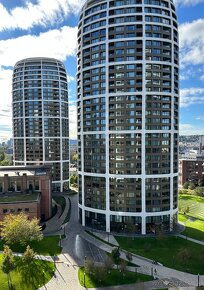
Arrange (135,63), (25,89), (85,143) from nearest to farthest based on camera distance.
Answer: (135,63), (85,143), (25,89)

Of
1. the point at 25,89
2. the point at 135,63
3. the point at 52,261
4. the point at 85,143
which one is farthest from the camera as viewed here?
the point at 25,89

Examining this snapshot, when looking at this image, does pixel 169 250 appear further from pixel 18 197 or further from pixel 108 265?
pixel 18 197

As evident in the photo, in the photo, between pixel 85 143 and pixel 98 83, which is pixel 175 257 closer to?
pixel 85 143

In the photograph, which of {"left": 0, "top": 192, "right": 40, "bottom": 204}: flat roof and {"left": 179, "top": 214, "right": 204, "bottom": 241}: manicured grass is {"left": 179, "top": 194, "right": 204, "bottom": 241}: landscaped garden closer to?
Answer: {"left": 179, "top": 214, "right": 204, "bottom": 241}: manicured grass

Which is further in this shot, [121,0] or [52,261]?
[121,0]

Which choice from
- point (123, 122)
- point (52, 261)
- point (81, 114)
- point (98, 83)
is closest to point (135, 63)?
point (98, 83)

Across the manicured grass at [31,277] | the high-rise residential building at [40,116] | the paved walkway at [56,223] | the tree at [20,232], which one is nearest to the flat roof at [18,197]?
the paved walkway at [56,223]
